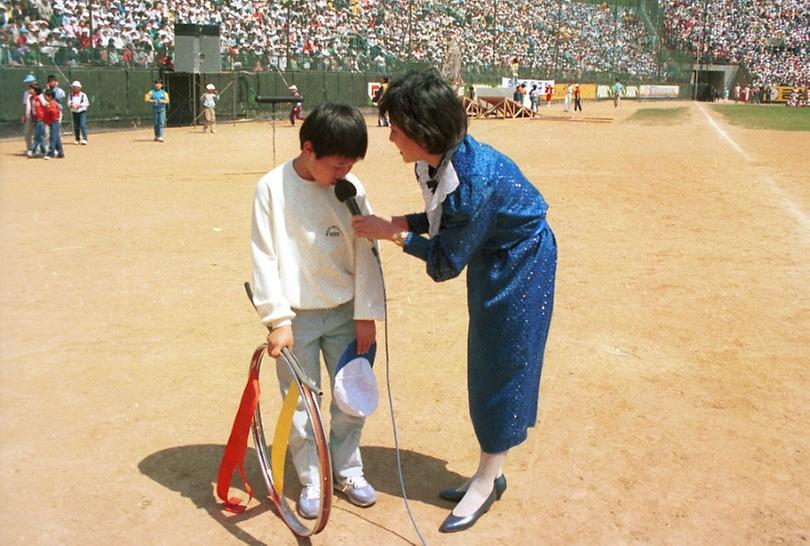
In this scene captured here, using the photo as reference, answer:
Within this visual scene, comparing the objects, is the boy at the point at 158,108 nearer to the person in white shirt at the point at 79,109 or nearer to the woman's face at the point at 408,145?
the person in white shirt at the point at 79,109

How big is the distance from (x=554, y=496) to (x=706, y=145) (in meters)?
20.9

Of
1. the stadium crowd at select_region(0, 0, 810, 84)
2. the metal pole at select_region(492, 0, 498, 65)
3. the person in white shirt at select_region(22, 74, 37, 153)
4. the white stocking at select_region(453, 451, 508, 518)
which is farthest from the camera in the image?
the metal pole at select_region(492, 0, 498, 65)

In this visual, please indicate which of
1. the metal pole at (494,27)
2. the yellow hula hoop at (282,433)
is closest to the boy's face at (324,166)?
the yellow hula hoop at (282,433)

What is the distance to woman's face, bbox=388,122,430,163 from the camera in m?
3.09

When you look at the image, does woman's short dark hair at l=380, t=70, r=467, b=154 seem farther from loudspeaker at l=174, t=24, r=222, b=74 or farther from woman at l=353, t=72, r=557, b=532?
loudspeaker at l=174, t=24, r=222, b=74

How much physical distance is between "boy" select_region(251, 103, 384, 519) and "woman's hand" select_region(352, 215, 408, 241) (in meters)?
0.18

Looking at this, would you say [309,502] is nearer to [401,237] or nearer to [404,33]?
[401,237]

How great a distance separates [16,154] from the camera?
758 inches

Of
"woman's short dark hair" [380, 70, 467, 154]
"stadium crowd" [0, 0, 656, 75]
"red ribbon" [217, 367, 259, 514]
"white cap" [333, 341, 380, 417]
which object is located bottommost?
"red ribbon" [217, 367, 259, 514]

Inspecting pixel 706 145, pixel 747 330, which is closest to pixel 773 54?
pixel 706 145

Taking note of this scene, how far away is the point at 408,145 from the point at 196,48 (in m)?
27.3

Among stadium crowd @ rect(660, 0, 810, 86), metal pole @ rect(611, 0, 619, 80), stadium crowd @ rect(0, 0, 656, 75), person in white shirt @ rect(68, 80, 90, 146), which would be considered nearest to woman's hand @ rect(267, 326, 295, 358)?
person in white shirt @ rect(68, 80, 90, 146)

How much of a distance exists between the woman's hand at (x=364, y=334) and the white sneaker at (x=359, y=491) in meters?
0.63

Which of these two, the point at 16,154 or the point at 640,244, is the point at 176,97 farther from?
the point at 640,244
